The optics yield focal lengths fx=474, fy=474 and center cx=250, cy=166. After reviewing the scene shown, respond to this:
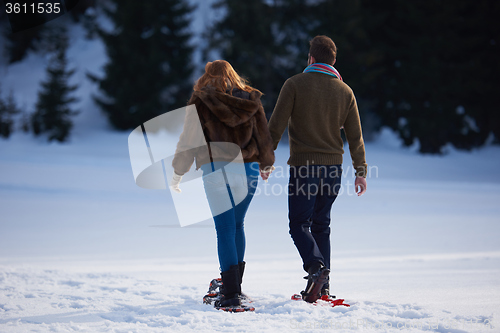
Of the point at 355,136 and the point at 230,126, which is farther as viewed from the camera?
the point at 355,136

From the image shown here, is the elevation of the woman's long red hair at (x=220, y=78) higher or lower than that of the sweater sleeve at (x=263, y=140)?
higher

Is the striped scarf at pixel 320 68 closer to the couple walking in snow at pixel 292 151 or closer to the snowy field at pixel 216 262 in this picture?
the couple walking in snow at pixel 292 151

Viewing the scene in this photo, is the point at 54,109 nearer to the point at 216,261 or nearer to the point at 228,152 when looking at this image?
the point at 216,261

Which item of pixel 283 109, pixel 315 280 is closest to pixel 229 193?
pixel 283 109

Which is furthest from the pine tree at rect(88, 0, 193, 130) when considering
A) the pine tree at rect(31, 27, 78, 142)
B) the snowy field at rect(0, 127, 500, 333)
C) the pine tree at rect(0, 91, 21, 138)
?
the snowy field at rect(0, 127, 500, 333)

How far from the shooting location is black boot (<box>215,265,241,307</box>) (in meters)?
3.12

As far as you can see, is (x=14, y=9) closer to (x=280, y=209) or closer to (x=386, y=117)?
(x=386, y=117)

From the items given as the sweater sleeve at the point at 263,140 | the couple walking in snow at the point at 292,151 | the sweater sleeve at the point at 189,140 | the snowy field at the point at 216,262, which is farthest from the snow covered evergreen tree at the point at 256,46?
the sweater sleeve at the point at 189,140

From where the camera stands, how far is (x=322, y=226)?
3432mm

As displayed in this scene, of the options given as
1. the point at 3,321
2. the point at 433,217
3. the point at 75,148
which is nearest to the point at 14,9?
the point at 75,148

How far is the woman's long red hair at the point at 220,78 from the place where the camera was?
3123 millimetres

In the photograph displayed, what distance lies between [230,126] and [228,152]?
17 centimetres

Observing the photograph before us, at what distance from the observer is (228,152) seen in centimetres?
309

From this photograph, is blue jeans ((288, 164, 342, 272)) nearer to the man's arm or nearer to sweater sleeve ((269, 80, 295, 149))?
the man's arm
